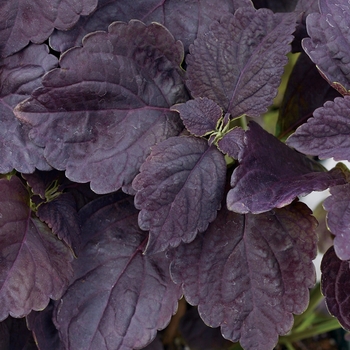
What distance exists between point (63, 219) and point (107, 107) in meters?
0.14

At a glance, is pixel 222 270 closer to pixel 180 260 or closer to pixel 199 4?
pixel 180 260

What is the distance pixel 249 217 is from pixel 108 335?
0.21 m

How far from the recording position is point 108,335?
24.4 inches

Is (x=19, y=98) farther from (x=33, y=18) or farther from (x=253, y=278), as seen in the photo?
(x=253, y=278)

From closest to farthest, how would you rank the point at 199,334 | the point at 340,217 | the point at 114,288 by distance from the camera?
1. the point at 340,217
2. the point at 114,288
3. the point at 199,334

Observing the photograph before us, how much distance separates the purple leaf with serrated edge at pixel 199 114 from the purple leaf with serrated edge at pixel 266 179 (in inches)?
1.9

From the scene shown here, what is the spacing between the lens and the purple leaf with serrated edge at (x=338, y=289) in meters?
0.62

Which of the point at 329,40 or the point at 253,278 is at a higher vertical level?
the point at 329,40

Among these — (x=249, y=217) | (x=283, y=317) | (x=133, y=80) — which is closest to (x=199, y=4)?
(x=133, y=80)

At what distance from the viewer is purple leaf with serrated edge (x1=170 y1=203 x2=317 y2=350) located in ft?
1.94

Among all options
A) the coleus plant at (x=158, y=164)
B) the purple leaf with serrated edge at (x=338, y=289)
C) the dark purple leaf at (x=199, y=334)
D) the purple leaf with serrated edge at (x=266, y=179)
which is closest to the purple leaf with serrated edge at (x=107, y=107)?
the coleus plant at (x=158, y=164)

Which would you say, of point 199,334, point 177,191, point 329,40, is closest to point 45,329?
point 177,191

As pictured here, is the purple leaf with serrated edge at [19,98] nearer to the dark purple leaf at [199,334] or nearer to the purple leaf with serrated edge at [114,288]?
the purple leaf with serrated edge at [114,288]

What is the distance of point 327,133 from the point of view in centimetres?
54
